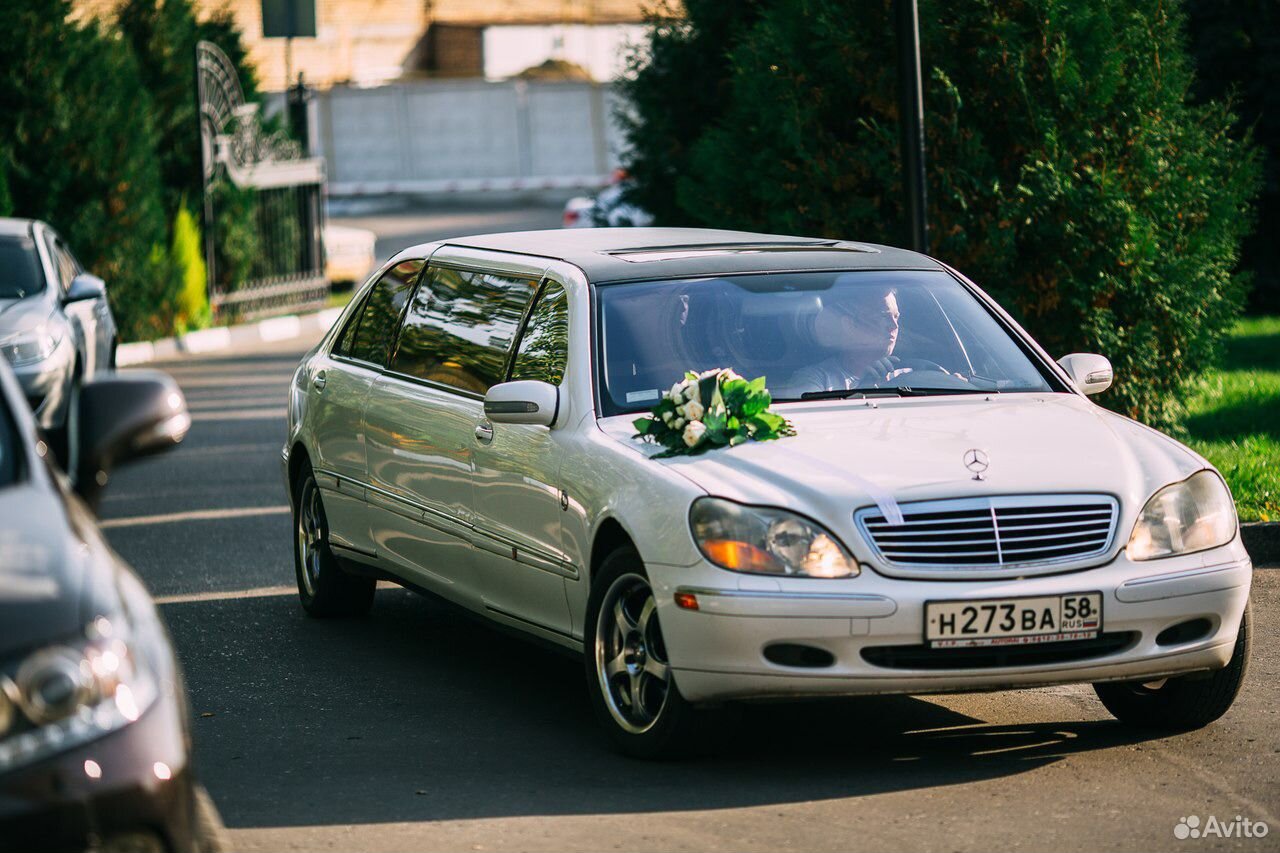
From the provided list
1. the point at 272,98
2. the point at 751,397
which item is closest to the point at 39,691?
the point at 751,397

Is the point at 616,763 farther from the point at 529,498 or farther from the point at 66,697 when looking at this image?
the point at 66,697

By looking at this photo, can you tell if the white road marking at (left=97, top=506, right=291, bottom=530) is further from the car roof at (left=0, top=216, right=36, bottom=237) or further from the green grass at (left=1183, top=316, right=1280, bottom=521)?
the green grass at (left=1183, top=316, right=1280, bottom=521)

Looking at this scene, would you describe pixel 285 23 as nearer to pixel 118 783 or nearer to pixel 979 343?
pixel 979 343

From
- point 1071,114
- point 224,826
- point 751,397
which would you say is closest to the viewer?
point 224,826

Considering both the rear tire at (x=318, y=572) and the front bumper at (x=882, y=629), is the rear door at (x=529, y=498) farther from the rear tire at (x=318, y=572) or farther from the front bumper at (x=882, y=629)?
the rear tire at (x=318, y=572)

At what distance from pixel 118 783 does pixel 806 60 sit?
927 centimetres

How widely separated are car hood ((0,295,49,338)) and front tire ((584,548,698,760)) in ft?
23.9

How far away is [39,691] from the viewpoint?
11.9ft

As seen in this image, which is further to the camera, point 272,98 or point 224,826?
point 272,98

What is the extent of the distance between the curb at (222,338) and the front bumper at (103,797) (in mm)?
17997

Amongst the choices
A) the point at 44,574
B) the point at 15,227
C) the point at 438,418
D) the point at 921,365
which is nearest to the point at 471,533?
the point at 438,418

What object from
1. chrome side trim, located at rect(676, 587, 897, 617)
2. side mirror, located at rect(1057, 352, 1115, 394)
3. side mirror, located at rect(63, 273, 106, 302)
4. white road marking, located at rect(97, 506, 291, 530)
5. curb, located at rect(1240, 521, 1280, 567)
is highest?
side mirror, located at rect(1057, 352, 1115, 394)

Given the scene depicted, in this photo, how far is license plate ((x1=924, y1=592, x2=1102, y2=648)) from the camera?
18.8 feet

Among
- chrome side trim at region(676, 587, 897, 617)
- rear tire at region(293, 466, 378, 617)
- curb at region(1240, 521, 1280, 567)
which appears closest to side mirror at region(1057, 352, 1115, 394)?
chrome side trim at region(676, 587, 897, 617)
